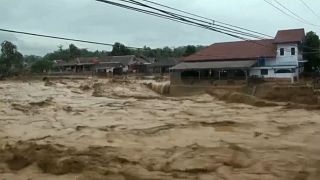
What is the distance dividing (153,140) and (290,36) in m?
34.1

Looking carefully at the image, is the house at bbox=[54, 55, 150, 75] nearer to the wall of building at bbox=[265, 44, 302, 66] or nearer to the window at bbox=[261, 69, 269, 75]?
the window at bbox=[261, 69, 269, 75]

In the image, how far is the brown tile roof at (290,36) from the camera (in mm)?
48750

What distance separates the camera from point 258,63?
159ft

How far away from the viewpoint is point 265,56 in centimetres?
4825

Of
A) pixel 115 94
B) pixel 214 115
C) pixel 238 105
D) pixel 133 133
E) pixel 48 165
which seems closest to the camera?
pixel 48 165

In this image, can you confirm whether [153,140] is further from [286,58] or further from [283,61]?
[286,58]

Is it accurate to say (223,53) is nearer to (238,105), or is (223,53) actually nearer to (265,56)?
(265,56)

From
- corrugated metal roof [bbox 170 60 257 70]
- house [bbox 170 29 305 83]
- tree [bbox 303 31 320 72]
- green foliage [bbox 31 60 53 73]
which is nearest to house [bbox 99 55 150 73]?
green foliage [bbox 31 60 53 73]

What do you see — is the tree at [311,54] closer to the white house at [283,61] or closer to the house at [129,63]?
the white house at [283,61]

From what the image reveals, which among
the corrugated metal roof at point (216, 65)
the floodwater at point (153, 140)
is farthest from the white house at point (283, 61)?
the floodwater at point (153, 140)

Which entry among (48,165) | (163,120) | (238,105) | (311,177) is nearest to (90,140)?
(48,165)

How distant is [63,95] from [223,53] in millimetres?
21063

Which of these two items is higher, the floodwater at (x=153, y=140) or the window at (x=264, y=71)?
the window at (x=264, y=71)

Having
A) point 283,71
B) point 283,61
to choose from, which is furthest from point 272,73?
point 283,61
